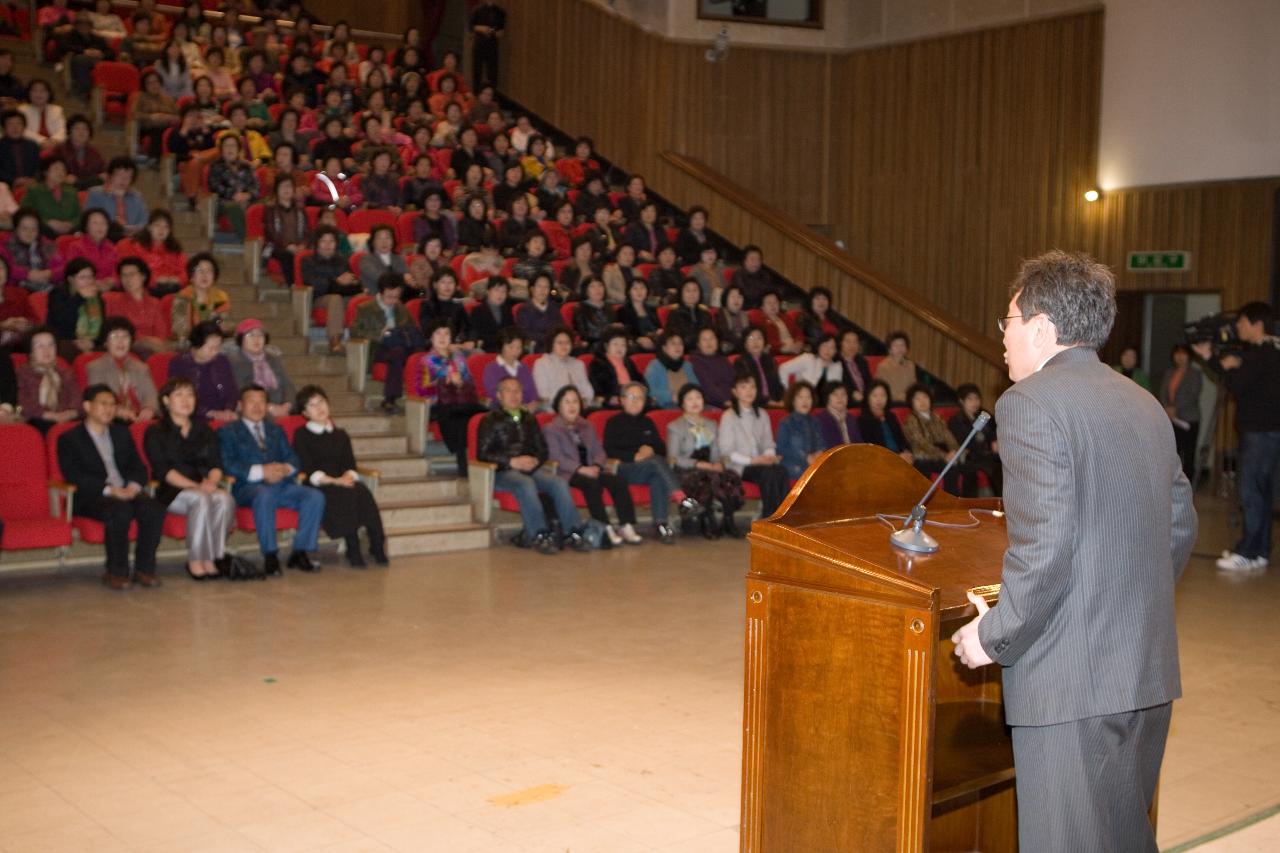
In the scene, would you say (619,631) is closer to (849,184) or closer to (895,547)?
(895,547)

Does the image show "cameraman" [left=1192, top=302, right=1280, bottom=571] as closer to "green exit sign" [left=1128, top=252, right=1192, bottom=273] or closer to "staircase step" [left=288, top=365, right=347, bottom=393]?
"green exit sign" [left=1128, top=252, right=1192, bottom=273]

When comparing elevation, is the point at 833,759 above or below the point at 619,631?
above

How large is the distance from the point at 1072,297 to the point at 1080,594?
20.1 inches

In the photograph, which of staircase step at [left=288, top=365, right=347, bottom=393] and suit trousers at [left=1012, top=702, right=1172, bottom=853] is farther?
staircase step at [left=288, top=365, right=347, bottom=393]

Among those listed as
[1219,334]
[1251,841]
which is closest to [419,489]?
[1219,334]

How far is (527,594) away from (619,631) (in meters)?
0.89

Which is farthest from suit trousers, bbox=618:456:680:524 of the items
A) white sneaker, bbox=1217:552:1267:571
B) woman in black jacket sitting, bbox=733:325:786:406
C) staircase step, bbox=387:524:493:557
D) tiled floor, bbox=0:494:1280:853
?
white sneaker, bbox=1217:552:1267:571

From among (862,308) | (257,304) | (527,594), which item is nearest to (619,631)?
(527,594)

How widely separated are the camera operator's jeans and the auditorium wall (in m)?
4.00

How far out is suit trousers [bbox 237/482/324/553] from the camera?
679 centimetres

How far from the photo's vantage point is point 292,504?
272 inches

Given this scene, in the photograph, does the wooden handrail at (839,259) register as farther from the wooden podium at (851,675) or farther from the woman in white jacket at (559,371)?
the wooden podium at (851,675)

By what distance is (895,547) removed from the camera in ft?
8.27

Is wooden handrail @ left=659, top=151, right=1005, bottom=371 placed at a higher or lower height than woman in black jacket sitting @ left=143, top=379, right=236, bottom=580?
higher
